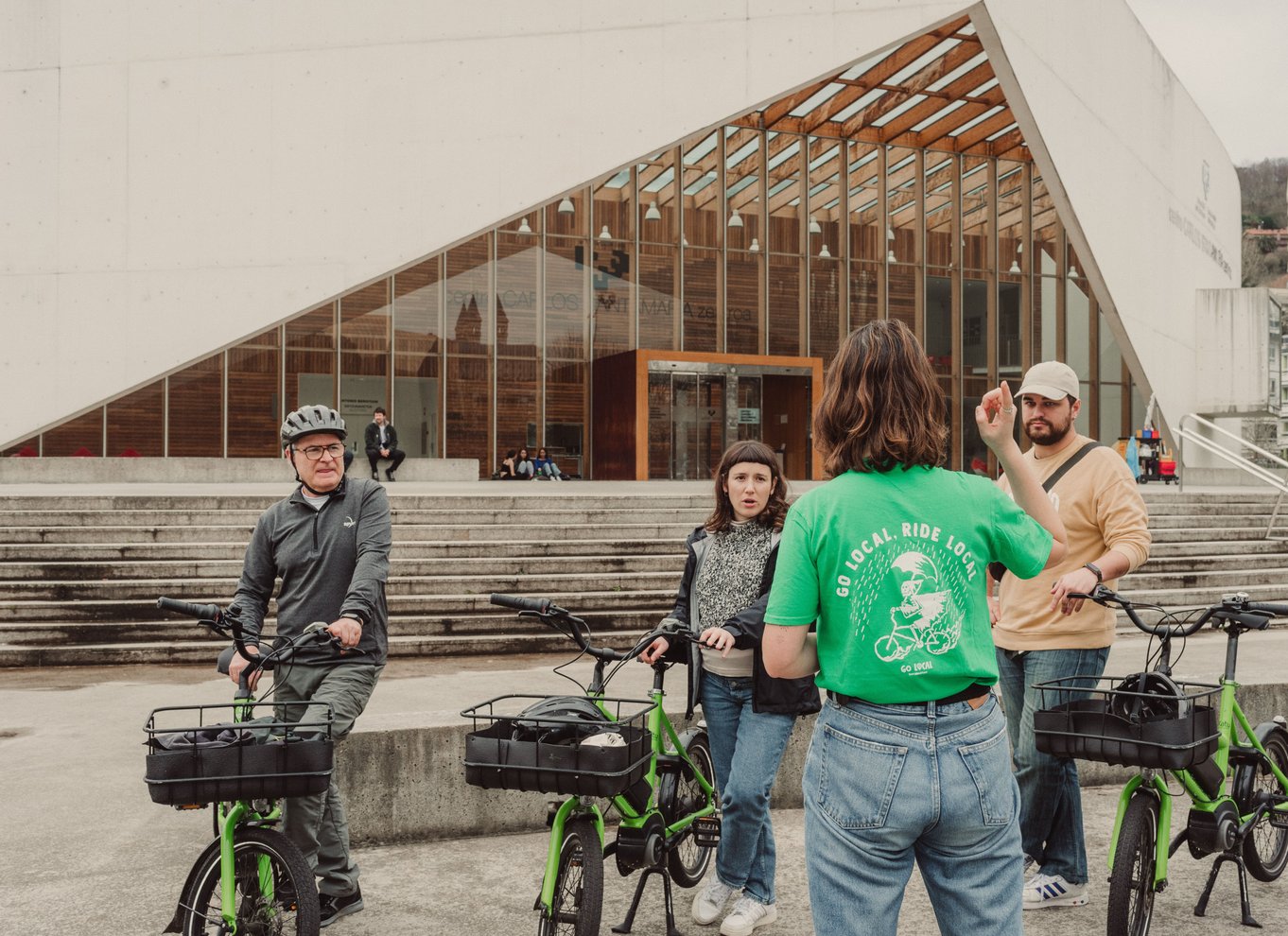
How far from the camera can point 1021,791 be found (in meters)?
4.03

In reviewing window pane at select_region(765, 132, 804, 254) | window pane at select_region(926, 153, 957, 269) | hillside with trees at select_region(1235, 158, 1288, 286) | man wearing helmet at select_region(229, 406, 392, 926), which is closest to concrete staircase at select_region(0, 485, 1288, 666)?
man wearing helmet at select_region(229, 406, 392, 926)

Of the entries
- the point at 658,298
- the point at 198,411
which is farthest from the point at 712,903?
the point at 658,298

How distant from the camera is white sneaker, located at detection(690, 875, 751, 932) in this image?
3965 millimetres

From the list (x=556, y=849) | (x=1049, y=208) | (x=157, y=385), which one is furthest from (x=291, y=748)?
(x=1049, y=208)

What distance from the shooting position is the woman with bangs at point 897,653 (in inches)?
81.9

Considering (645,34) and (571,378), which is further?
(571,378)

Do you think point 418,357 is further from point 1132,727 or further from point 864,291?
point 1132,727

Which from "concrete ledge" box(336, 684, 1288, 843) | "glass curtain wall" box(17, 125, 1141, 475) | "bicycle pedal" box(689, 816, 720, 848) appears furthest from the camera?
"glass curtain wall" box(17, 125, 1141, 475)

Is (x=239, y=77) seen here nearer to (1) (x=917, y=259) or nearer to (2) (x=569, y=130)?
(2) (x=569, y=130)

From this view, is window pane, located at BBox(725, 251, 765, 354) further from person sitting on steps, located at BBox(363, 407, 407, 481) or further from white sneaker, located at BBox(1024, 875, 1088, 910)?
white sneaker, located at BBox(1024, 875, 1088, 910)

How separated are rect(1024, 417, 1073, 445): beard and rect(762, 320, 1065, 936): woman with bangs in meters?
1.92

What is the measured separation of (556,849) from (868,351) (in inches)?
72.6

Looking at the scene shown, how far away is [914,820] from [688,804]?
7.40 feet

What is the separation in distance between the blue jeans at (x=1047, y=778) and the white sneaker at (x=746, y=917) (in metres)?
0.92
